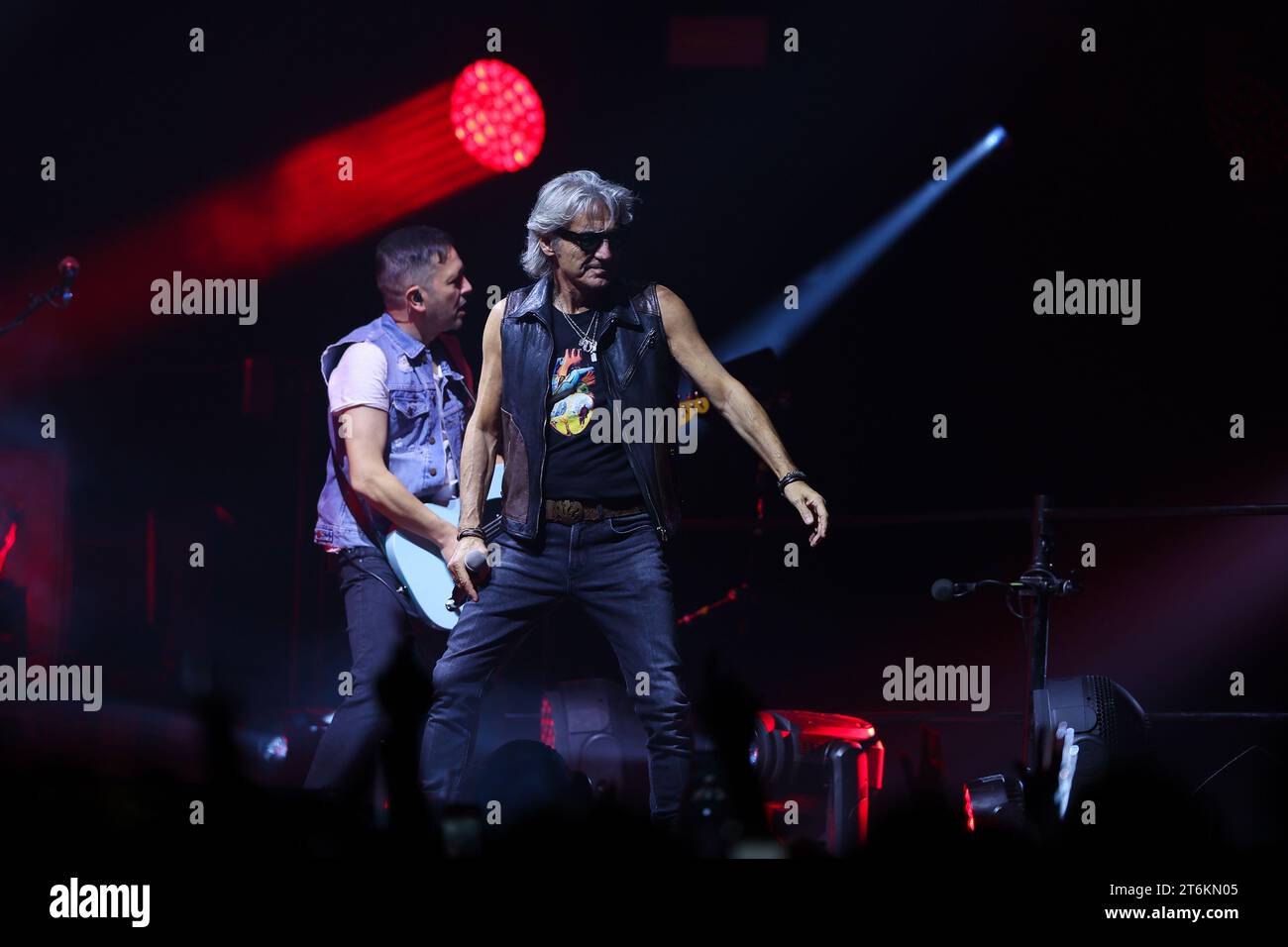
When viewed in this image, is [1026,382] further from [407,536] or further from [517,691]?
[407,536]

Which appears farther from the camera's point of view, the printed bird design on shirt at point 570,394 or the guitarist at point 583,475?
the printed bird design on shirt at point 570,394

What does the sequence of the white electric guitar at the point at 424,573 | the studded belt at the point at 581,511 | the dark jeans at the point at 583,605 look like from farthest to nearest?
the white electric guitar at the point at 424,573
the studded belt at the point at 581,511
the dark jeans at the point at 583,605

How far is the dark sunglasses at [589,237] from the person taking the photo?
4.46 meters

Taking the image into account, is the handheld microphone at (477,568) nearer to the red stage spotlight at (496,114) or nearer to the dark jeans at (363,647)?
the dark jeans at (363,647)

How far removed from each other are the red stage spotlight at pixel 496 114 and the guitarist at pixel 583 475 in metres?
2.09

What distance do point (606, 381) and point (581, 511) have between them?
435 millimetres

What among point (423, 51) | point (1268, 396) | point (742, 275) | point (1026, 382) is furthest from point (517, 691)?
point (1268, 396)

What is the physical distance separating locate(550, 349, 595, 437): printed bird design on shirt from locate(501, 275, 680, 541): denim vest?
4 cm

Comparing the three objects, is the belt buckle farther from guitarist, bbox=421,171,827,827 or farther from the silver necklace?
the silver necklace

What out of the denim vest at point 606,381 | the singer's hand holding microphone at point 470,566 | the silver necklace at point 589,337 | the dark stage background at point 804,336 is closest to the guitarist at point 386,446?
the singer's hand holding microphone at point 470,566

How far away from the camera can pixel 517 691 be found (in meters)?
6.31

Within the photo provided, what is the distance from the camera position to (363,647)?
4.81m

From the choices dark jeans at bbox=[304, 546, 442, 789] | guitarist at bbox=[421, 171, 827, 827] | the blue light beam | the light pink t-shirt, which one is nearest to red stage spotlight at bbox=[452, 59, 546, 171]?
the blue light beam

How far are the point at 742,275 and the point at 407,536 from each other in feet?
10.1
